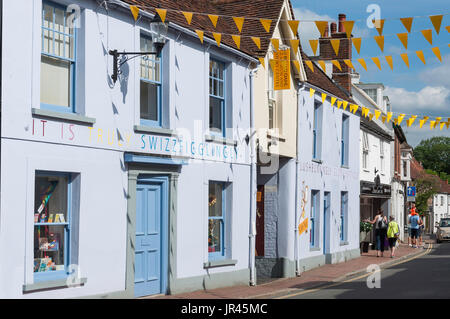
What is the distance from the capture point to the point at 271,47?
19.1m

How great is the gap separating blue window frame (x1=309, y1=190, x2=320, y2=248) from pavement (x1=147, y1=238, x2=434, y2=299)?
0.93 metres

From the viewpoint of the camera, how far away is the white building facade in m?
10.3

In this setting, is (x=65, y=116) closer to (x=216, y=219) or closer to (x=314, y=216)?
(x=216, y=219)

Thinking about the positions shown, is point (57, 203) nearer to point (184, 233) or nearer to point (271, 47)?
point (184, 233)

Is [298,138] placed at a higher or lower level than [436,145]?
lower

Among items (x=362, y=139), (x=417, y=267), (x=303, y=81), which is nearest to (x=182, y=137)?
(x=303, y=81)

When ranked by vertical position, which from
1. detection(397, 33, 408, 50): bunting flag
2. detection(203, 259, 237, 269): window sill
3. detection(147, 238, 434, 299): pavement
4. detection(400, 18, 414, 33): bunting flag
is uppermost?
detection(400, 18, 414, 33): bunting flag

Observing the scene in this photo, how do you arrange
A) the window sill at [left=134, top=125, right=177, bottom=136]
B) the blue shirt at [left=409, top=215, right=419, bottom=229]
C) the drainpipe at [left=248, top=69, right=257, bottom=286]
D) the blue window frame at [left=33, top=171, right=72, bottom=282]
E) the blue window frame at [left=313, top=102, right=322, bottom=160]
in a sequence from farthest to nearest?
the blue shirt at [left=409, top=215, right=419, bottom=229] < the blue window frame at [left=313, top=102, right=322, bottom=160] < the drainpipe at [left=248, top=69, right=257, bottom=286] < the window sill at [left=134, top=125, right=177, bottom=136] < the blue window frame at [left=33, top=171, right=72, bottom=282]

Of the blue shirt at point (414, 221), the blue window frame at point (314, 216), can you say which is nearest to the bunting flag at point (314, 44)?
the blue window frame at point (314, 216)

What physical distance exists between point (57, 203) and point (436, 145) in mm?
113109

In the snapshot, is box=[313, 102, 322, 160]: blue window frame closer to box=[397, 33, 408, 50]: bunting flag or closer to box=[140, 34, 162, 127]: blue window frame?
box=[140, 34, 162, 127]: blue window frame

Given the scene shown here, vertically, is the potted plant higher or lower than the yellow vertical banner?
lower

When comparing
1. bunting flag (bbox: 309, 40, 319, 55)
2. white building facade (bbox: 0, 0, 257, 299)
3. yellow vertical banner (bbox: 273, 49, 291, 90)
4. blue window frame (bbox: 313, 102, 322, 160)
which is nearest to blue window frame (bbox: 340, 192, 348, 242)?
blue window frame (bbox: 313, 102, 322, 160)

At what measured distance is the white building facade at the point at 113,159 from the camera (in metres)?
10.3
